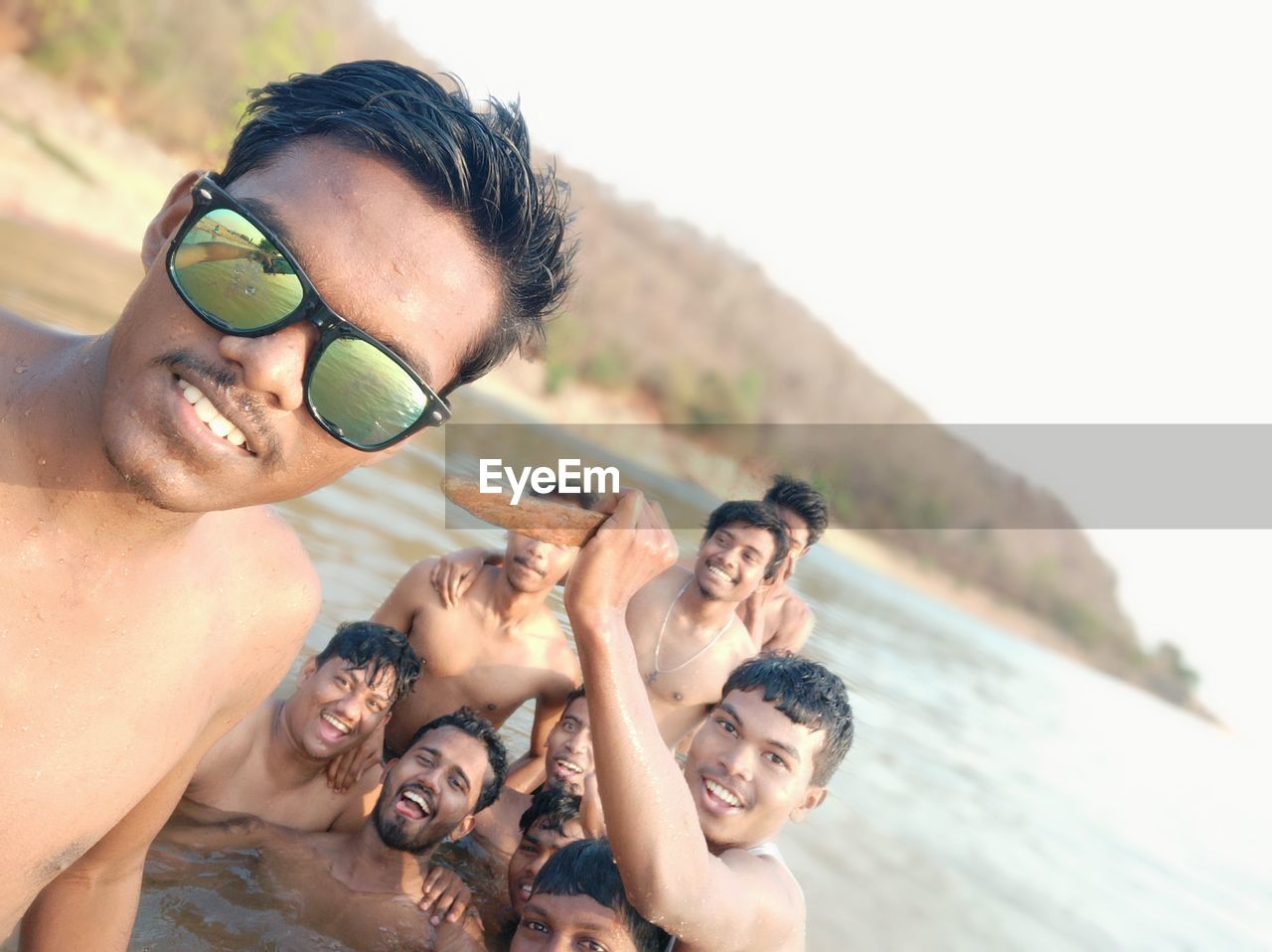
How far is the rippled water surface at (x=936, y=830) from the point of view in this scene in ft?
16.3

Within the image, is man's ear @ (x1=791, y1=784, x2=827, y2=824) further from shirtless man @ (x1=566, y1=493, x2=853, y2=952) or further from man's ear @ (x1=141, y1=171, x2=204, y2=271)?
man's ear @ (x1=141, y1=171, x2=204, y2=271)

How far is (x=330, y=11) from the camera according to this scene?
127 ft

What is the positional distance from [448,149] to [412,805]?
8.59 feet

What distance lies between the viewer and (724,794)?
2.84 meters

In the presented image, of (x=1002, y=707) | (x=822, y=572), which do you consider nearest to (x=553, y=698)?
(x=1002, y=707)

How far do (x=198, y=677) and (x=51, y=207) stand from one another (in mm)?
18946

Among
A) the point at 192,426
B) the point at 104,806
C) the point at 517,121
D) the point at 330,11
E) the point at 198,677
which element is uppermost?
the point at 330,11

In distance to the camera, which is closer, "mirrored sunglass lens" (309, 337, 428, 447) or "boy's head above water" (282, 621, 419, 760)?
"mirrored sunglass lens" (309, 337, 428, 447)

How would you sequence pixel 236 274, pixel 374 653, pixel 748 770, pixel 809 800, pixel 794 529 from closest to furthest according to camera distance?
1. pixel 236 274
2. pixel 748 770
3. pixel 809 800
4. pixel 374 653
5. pixel 794 529

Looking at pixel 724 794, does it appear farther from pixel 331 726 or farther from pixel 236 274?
pixel 236 274

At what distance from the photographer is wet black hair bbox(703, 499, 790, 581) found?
4656 millimetres

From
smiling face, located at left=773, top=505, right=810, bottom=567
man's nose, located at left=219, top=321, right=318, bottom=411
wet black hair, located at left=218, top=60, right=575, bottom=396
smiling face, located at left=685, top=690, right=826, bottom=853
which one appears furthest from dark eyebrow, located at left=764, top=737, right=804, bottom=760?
smiling face, located at left=773, top=505, right=810, bottom=567

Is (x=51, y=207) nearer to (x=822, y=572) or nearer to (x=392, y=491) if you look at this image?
(x=392, y=491)

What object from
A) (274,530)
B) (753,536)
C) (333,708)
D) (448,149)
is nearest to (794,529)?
(753,536)
